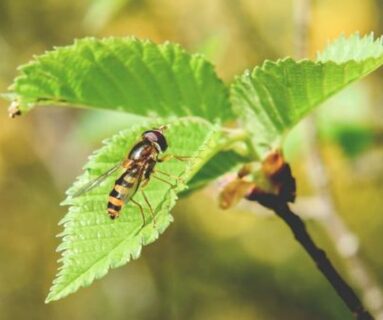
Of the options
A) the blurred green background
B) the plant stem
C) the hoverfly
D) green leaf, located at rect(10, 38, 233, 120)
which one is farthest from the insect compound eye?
the blurred green background

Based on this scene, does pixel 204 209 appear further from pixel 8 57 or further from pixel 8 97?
pixel 8 97

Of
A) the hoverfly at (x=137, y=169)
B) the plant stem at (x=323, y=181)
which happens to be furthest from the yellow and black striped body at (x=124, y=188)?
the plant stem at (x=323, y=181)

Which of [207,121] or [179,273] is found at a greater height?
[179,273]

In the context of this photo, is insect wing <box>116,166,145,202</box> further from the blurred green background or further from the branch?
the blurred green background

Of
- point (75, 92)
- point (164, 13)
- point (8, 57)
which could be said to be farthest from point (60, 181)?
point (75, 92)

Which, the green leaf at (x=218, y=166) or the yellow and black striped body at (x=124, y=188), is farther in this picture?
the green leaf at (x=218, y=166)

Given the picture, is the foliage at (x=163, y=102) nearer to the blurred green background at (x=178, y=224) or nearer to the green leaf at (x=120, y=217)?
the green leaf at (x=120, y=217)

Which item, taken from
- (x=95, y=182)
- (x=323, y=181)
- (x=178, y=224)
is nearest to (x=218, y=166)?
(x=95, y=182)
